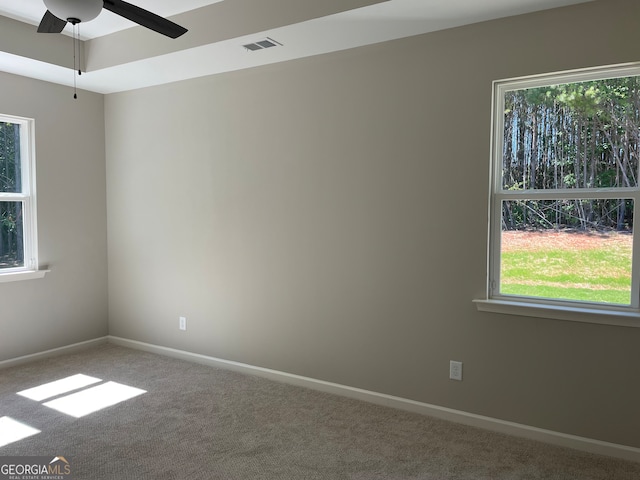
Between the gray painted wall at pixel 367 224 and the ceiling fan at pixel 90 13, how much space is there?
55.2 inches

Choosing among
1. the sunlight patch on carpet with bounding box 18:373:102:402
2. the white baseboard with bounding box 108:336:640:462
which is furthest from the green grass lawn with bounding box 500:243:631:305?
the sunlight patch on carpet with bounding box 18:373:102:402

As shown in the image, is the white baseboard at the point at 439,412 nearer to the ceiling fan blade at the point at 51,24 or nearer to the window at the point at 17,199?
the window at the point at 17,199

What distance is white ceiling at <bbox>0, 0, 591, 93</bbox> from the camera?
275 centimetres

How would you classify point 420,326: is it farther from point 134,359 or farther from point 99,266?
point 99,266

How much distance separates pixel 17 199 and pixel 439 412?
3812 mm

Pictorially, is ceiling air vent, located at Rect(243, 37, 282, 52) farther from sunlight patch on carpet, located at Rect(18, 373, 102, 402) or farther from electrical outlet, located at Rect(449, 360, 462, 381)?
sunlight patch on carpet, located at Rect(18, 373, 102, 402)

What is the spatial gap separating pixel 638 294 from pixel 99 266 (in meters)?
4.47

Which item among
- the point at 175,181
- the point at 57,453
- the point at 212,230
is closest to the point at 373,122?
the point at 212,230

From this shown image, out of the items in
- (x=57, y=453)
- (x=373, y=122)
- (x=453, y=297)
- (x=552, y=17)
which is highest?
(x=552, y=17)

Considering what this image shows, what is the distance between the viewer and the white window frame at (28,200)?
420 cm

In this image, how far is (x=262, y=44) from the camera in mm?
3312

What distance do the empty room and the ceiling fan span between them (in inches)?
0.7

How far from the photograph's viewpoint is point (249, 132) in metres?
3.88

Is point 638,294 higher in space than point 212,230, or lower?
lower
